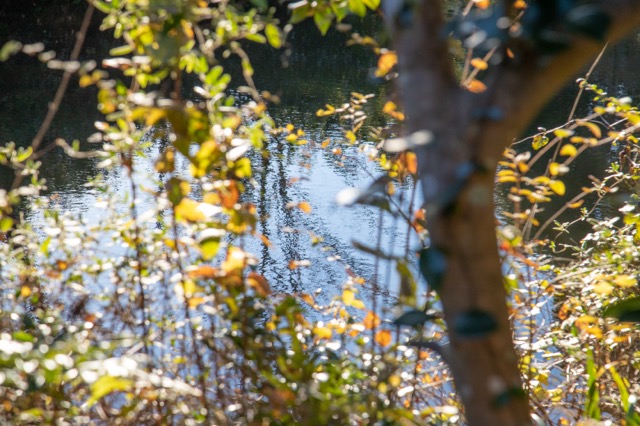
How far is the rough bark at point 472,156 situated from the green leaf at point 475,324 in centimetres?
1

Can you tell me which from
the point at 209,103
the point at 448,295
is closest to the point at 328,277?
the point at 209,103

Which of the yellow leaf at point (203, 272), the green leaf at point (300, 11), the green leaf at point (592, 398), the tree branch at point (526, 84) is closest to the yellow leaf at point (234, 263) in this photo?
the yellow leaf at point (203, 272)

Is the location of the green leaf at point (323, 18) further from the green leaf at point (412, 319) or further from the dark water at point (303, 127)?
the green leaf at point (412, 319)

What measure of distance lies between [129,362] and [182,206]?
386mm

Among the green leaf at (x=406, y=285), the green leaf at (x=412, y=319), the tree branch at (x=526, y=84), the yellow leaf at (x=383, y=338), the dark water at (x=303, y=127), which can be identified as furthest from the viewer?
the dark water at (x=303, y=127)

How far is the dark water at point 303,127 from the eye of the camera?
3.71 m

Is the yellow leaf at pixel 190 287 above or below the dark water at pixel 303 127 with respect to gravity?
below

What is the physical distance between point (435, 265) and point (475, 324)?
0.25 feet

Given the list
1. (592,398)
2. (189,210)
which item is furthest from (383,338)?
(592,398)

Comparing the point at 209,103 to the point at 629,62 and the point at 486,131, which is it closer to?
the point at 486,131

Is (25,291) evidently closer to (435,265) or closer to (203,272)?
(203,272)

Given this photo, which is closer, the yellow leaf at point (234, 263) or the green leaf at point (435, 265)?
the green leaf at point (435, 265)

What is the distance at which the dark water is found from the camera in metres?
3.71

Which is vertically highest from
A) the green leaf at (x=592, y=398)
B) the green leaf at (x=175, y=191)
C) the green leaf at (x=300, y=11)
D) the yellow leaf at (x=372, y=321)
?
the green leaf at (x=300, y=11)
